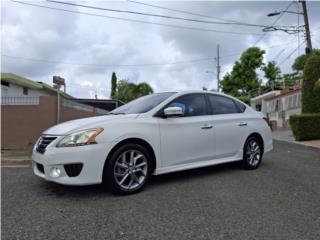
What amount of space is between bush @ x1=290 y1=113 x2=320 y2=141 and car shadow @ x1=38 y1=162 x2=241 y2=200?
9275mm

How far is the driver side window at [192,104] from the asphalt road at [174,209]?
116 cm

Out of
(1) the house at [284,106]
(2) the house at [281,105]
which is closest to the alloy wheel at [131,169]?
(2) the house at [281,105]

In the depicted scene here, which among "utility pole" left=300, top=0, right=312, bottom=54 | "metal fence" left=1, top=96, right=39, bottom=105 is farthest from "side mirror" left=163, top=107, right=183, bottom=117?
"utility pole" left=300, top=0, right=312, bottom=54

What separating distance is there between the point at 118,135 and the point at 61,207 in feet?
3.91

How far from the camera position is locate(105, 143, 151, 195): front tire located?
439 cm

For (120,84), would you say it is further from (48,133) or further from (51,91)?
(48,133)

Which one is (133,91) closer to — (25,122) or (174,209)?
(25,122)

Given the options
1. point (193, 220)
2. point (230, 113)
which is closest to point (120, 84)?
point (230, 113)

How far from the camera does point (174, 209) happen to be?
155 inches

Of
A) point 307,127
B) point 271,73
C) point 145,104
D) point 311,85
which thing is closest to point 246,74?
point 271,73

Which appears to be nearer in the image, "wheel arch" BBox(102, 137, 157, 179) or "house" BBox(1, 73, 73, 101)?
"wheel arch" BBox(102, 137, 157, 179)

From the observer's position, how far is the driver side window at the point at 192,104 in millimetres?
5455

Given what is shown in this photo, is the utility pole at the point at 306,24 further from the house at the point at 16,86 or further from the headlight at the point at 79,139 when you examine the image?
the headlight at the point at 79,139

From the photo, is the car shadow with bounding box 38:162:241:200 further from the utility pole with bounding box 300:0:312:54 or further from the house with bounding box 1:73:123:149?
the utility pole with bounding box 300:0:312:54
